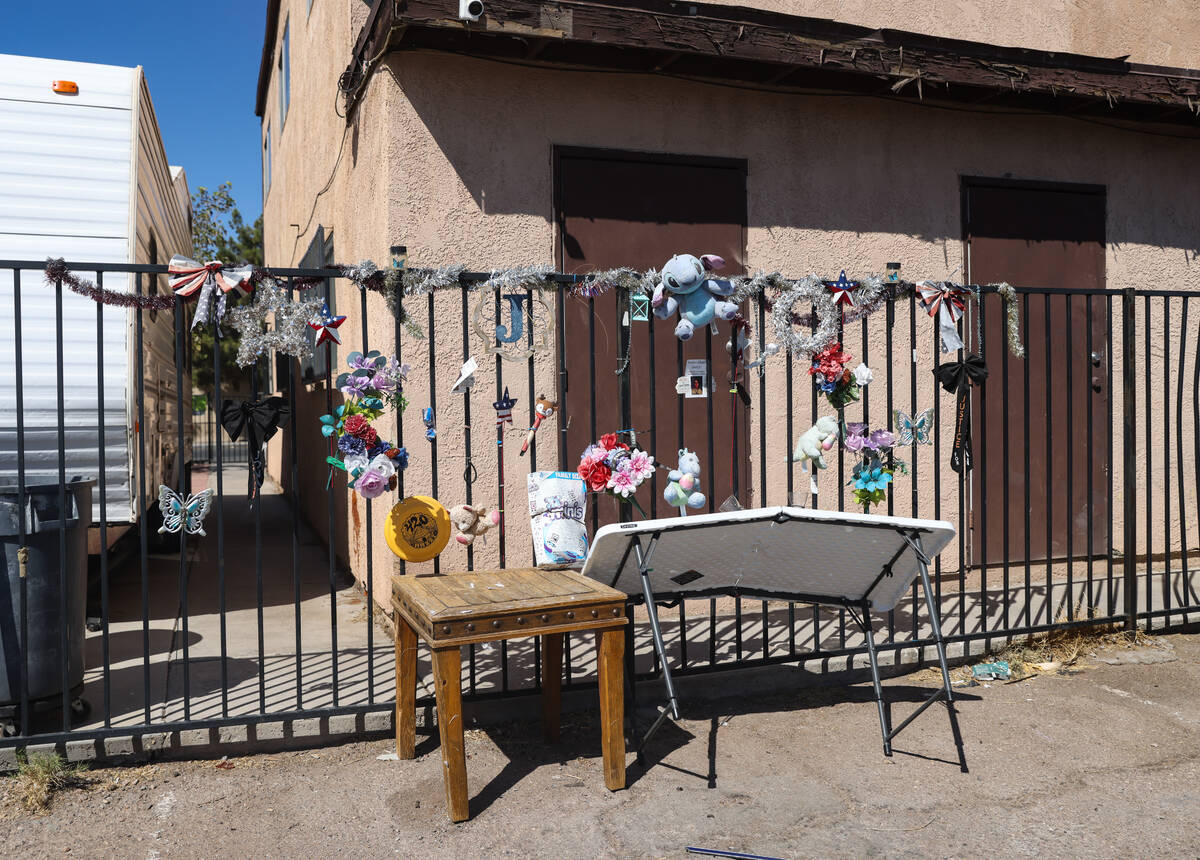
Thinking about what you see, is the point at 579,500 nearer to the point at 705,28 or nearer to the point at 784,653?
the point at 784,653

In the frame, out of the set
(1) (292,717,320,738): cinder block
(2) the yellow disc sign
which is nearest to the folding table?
(2) the yellow disc sign

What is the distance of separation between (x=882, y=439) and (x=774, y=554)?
2.84 ft

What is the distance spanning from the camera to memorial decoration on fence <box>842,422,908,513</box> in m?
4.38

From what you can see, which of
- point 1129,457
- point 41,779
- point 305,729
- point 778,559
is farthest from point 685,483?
point 1129,457

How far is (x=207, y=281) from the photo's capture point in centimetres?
382

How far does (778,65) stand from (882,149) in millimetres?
1249

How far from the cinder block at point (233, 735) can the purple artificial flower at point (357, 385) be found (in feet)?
4.97

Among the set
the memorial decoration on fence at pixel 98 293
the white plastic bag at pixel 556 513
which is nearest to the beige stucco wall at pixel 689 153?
the white plastic bag at pixel 556 513

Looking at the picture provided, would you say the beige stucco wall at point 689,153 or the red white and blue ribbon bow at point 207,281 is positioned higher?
the beige stucco wall at point 689,153

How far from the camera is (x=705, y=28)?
5938 millimetres

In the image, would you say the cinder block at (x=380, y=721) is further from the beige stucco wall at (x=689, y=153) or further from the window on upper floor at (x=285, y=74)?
the window on upper floor at (x=285, y=74)

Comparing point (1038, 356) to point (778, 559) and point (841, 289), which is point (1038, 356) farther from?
point (778, 559)

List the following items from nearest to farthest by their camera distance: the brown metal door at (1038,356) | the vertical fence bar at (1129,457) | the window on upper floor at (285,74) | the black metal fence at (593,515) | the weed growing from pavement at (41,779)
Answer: the weed growing from pavement at (41,779)
the black metal fence at (593,515)
the vertical fence bar at (1129,457)
the brown metal door at (1038,356)
the window on upper floor at (285,74)

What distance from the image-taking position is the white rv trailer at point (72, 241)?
19.1 feet
